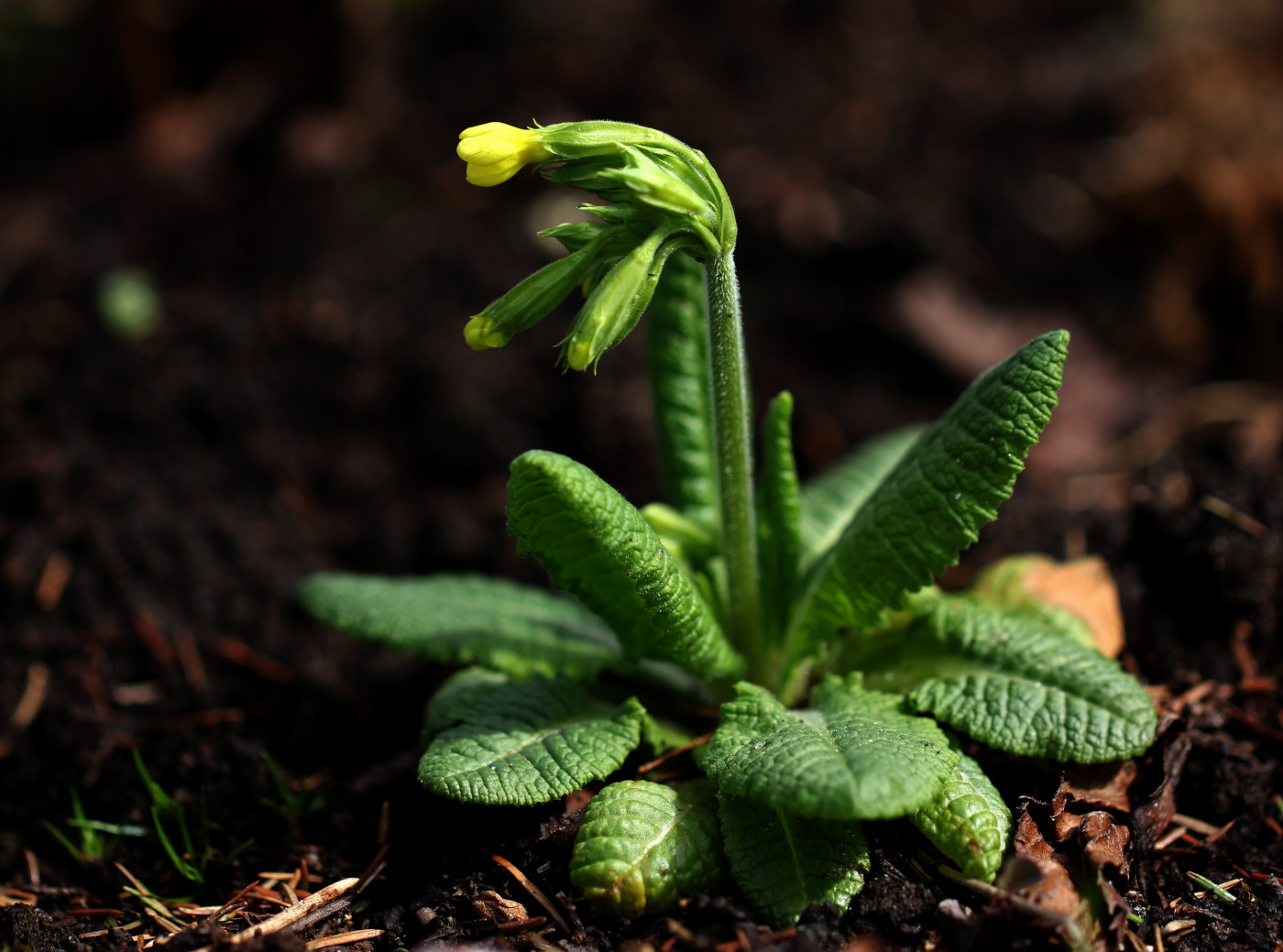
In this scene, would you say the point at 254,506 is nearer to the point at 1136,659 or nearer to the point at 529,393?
the point at 529,393

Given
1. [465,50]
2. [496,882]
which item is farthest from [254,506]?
[465,50]

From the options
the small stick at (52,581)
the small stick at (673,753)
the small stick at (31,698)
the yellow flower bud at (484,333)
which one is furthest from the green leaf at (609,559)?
the small stick at (52,581)

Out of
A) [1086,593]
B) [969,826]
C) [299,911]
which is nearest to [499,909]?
[299,911]

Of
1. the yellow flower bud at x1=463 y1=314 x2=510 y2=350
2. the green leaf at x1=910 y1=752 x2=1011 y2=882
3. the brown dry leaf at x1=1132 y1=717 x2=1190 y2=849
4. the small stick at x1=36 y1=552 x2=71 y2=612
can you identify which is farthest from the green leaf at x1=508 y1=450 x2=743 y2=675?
the small stick at x1=36 y1=552 x2=71 y2=612

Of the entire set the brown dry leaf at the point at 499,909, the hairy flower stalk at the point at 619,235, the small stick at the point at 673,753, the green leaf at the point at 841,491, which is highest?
the hairy flower stalk at the point at 619,235

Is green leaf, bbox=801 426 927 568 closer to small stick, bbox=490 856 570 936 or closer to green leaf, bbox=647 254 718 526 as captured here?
green leaf, bbox=647 254 718 526

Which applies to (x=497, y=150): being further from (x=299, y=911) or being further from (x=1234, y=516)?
(x=1234, y=516)

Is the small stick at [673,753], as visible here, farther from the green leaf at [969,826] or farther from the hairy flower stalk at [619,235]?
the hairy flower stalk at [619,235]
